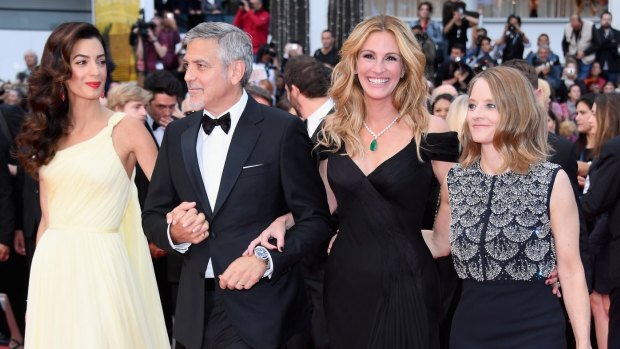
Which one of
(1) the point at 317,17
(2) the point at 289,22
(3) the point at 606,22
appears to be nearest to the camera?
(3) the point at 606,22

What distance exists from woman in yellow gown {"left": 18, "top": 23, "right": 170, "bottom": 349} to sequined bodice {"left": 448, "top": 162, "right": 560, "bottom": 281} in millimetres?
1656

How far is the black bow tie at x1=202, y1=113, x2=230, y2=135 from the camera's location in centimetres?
400

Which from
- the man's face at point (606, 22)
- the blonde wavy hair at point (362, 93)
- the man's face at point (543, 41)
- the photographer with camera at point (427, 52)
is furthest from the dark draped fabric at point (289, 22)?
the blonde wavy hair at point (362, 93)

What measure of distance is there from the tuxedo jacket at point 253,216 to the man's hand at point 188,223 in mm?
137

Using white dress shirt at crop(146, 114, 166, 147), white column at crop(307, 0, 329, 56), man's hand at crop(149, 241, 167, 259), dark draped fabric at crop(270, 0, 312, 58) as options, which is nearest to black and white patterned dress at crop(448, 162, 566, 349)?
man's hand at crop(149, 241, 167, 259)

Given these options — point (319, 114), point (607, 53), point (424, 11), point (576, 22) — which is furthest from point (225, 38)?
point (576, 22)

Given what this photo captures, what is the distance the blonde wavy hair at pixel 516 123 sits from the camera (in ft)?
12.8

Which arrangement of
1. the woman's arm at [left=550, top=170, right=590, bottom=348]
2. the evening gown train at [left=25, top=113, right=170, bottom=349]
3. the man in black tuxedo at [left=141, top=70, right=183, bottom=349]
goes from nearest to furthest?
the woman's arm at [left=550, top=170, right=590, bottom=348] → the evening gown train at [left=25, top=113, right=170, bottom=349] → the man in black tuxedo at [left=141, top=70, right=183, bottom=349]

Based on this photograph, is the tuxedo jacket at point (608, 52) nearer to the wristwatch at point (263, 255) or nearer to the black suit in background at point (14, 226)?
the black suit in background at point (14, 226)

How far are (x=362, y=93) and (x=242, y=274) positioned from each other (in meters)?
1.21

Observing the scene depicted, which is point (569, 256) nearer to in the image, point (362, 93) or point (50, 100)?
point (362, 93)

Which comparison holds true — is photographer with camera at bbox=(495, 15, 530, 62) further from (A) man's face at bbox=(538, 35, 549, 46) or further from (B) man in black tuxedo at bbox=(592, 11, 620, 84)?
(B) man in black tuxedo at bbox=(592, 11, 620, 84)

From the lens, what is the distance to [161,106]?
7445 mm

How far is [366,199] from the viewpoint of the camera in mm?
4109
